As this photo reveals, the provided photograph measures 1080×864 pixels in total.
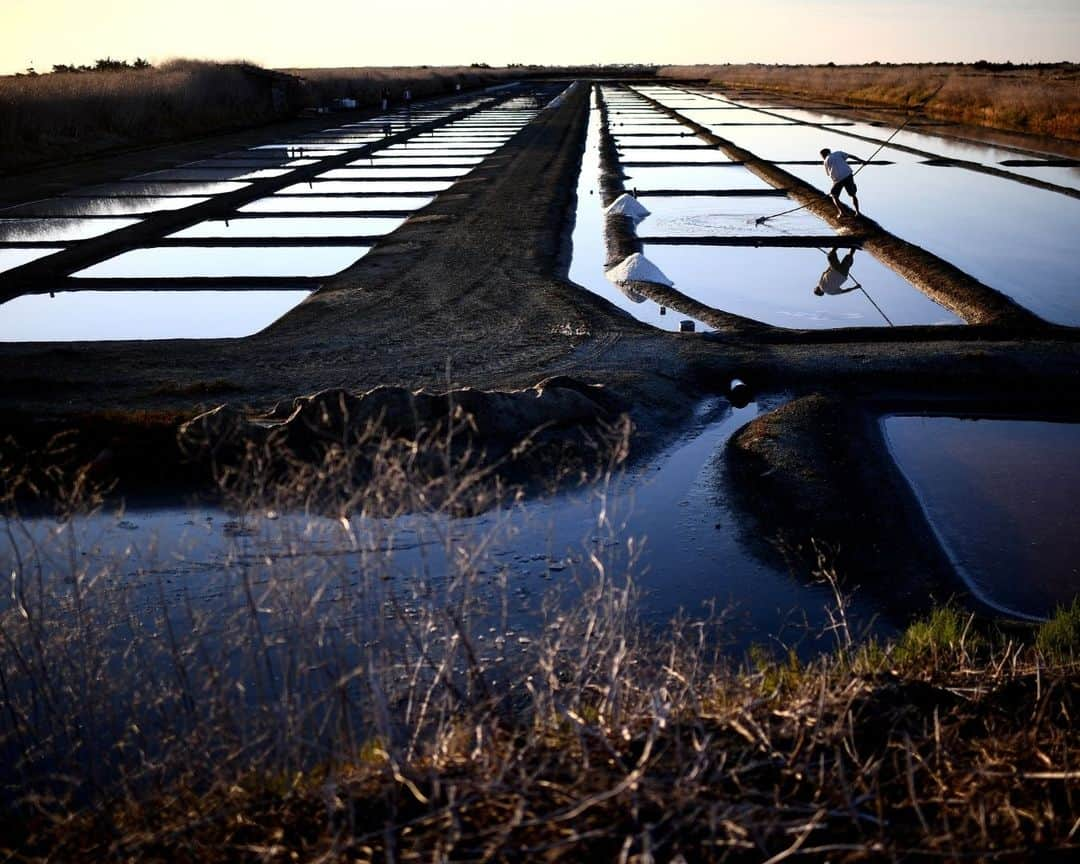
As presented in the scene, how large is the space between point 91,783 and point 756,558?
148 inches

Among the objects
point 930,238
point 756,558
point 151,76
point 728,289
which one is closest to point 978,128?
point 930,238

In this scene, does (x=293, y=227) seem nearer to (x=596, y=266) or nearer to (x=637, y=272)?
(x=596, y=266)

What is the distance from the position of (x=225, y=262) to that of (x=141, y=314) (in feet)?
9.83

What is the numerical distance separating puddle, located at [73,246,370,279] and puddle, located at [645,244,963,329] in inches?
187

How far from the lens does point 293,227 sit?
54.3 feet

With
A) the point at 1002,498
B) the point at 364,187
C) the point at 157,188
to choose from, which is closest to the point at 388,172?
the point at 364,187

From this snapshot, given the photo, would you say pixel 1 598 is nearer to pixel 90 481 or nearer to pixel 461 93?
pixel 90 481

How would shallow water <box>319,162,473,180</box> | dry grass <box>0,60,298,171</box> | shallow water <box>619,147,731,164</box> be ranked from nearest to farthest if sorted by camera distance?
1. shallow water <box>319,162,473,180</box>
2. dry grass <box>0,60,298,171</box>
3. shallow water <box>619,147,731,164</box>

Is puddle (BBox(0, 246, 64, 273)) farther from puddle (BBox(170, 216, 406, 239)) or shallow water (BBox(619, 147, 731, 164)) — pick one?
shallow water (BBox(619, 147, 731, 164))

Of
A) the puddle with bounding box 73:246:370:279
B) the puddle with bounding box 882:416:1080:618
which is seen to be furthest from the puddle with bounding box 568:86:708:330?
the puddle with bounding box 882:416:1080:618

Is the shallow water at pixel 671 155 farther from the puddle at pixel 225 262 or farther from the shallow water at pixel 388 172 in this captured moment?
the puddle at pixel 225 262

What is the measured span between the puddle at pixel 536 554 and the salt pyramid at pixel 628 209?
10.6m

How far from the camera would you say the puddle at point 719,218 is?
1585 cm

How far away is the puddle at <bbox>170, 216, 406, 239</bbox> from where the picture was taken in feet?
52.1
